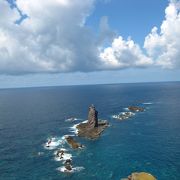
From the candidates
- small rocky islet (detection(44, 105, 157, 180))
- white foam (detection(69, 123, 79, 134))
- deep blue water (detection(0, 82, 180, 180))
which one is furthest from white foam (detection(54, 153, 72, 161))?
white foam (detection(69, 123, 79, 134))

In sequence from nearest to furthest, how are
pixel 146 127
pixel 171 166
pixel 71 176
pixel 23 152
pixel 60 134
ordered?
pixel 71 176 → pixel 171 166 → pixel 23 152 → pixel 60 134 → pixel 146 127

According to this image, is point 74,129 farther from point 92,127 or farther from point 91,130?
point 91,130

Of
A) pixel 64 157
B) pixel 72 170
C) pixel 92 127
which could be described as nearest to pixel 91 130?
pixel 92 127

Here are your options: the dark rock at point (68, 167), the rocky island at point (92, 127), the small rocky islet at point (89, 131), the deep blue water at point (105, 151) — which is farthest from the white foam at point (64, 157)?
the rocky island at point (92, 127)

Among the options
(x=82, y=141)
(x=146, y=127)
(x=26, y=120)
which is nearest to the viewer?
(x=82, y=141)

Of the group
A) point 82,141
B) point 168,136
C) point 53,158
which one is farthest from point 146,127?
point 53,158

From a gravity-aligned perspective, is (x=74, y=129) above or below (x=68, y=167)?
above

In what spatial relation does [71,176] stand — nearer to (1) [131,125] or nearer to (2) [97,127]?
(2) [97,127]

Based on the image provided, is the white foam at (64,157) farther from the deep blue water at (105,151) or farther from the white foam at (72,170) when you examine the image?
the white foam at (72,170)

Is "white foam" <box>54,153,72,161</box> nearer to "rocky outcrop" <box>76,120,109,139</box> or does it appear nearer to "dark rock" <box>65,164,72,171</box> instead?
"dark rock" <box>65,164,72,171</box>
